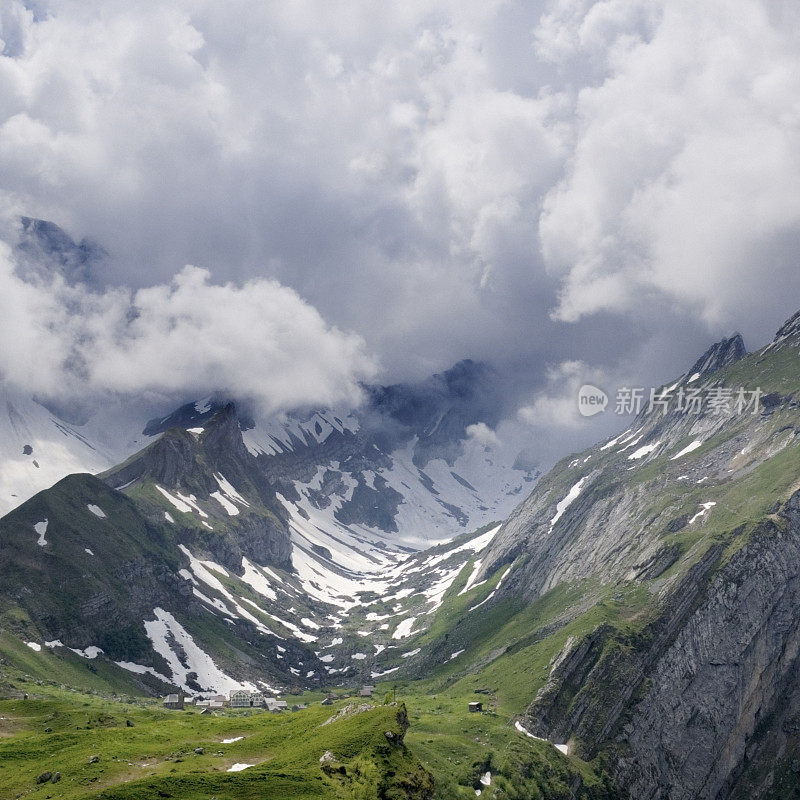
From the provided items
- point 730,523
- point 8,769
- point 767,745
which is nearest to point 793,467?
point 730,523

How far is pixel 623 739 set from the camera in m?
137

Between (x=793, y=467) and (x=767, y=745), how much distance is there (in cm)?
7991

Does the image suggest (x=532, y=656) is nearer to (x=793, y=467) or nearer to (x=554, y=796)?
(x=554, y=796)

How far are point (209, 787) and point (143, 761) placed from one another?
19.3 m

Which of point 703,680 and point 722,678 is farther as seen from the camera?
point 722,678

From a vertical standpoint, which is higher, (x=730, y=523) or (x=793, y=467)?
(x=793, y=467)

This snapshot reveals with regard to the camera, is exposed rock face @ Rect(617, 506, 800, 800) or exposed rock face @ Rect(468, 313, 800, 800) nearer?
exposed rock face @ Rect(617, 506, 800, 800)

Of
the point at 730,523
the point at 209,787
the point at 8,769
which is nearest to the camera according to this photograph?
the point at 209,787

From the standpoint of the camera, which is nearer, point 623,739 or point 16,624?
point 623,739

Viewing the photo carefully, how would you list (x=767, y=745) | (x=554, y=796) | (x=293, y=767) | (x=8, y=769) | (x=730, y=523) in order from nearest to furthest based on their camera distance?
(x=293, y=767) < (x=8, y=769) < (x=554, y=796) < (x=767, y=745) < (x=730, y=523)

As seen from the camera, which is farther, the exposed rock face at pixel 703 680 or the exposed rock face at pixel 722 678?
the exposed rock face at pixel 703 680

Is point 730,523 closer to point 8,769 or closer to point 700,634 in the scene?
point 700,634

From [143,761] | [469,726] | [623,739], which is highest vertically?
[143,761]

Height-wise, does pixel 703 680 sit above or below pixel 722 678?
above
